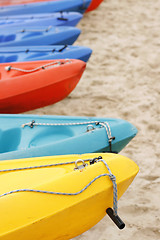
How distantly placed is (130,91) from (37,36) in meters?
1.22

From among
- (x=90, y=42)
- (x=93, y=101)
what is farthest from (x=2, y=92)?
(x=90, y=42)

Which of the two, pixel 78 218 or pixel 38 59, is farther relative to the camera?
pixel 38 59

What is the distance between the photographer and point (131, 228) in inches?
76.5

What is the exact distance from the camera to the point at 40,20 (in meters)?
3.91

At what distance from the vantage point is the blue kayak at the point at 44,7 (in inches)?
173

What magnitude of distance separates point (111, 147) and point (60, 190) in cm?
69

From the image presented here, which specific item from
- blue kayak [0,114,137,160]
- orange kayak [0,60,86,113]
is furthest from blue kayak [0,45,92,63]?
blue kayak [0,114,137,160]

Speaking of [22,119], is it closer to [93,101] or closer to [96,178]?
[96,178]

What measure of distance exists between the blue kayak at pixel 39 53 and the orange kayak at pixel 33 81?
0.70 ft

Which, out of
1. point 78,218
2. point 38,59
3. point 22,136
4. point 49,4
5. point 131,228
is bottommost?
point 131,228

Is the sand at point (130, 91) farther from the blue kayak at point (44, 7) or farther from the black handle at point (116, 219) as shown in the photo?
the blue kayak at point (44, 7)

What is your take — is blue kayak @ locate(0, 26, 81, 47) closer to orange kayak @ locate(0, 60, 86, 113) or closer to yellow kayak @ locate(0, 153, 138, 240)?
orange kayak @ locate(0, 60, 86, 113)

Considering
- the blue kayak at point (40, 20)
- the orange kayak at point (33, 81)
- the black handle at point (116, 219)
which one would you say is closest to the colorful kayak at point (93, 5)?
the blue kayak at point (40, 20)

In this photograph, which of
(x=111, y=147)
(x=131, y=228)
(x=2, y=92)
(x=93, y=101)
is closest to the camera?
(x=131, y=228)
